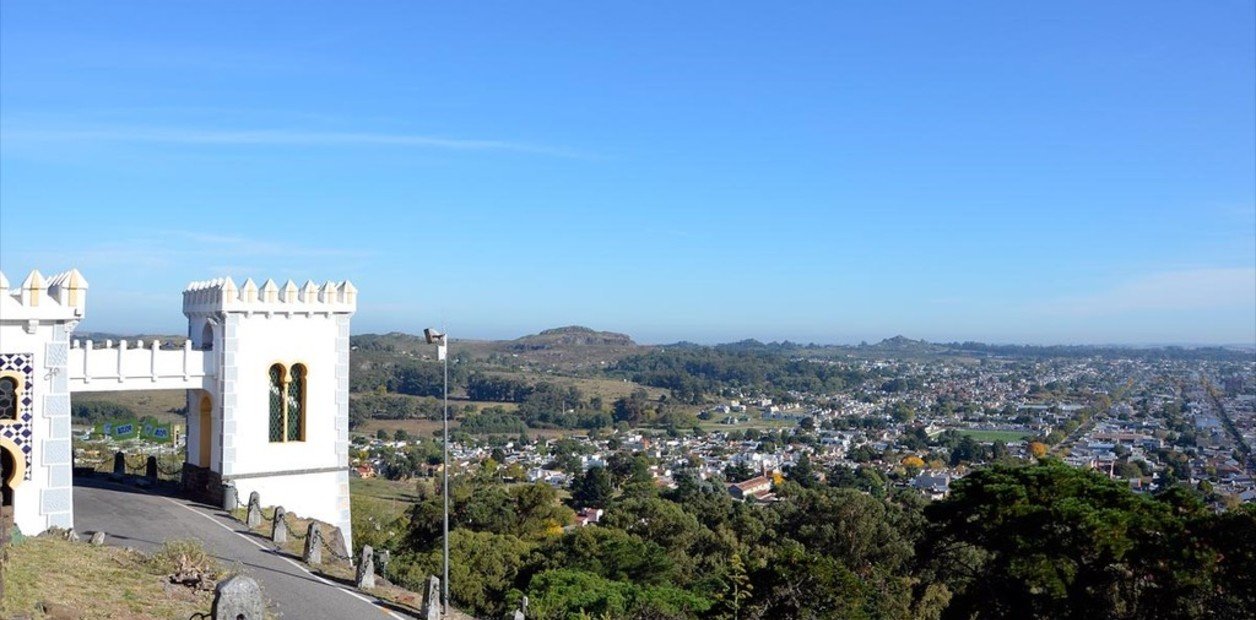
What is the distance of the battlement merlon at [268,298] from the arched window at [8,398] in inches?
122

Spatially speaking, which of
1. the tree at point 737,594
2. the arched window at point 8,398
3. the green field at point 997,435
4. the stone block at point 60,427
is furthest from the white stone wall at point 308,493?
the green field at point 997,435

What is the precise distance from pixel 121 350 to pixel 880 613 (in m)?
11.7

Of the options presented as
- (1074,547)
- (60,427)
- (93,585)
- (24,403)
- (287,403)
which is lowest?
(1074,547)

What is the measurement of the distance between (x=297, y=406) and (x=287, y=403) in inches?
6.8

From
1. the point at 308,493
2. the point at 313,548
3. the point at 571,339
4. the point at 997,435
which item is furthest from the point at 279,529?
the point at 571,339

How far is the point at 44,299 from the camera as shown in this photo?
12539 millimetres

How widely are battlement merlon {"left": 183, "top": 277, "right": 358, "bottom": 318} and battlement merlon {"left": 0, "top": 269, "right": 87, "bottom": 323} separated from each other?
8.16 ft

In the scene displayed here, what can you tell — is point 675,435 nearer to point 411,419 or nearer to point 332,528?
point 411,419

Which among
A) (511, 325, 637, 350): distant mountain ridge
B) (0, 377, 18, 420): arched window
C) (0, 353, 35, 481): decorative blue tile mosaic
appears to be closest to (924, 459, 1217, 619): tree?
(0, 353, 35, 481): decorative blue tile mosaic

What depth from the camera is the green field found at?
80.9 m

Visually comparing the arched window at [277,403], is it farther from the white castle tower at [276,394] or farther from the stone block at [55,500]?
the stone block at [55,500]

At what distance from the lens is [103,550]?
11.7m

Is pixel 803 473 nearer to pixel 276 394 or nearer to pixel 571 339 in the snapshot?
pixel 276 394

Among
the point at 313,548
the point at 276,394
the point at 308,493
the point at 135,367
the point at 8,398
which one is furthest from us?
the point at 308,493
